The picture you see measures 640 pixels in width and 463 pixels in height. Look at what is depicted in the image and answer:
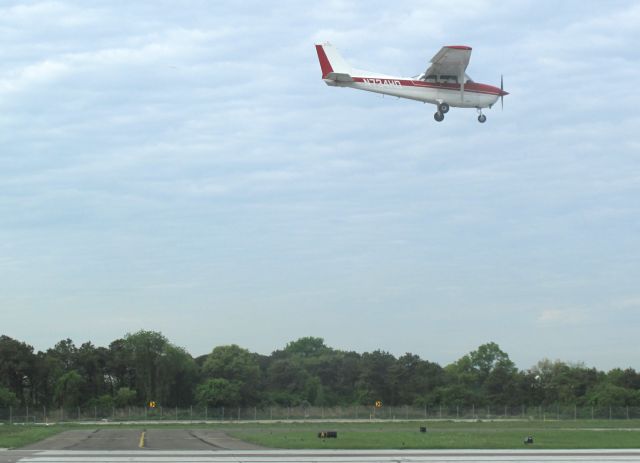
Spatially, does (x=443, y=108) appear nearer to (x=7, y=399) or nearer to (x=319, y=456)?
(x=319, y=456)

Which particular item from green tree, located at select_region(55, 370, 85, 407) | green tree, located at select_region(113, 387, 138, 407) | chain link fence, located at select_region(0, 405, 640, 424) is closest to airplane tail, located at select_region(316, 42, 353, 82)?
chain link fence, located at select_region(0, 405, 640, 424)

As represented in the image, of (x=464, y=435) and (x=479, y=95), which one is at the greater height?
(x=479, y=95)

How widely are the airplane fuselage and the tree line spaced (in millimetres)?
61593

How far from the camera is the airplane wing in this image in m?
52.1

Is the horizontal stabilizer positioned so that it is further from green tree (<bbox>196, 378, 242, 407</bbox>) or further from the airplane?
green tree (<bbox>196, 378, 242, 407</bbox>)

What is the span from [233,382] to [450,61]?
236 ft

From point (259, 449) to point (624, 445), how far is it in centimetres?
1773

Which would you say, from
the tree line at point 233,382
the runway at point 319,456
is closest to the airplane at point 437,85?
the runway at point 319,456

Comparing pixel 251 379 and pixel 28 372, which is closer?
pixel 28 372

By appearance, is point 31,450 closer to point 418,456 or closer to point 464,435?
point 418,456

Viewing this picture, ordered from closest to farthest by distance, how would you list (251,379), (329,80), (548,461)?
(548,461)
(329,80)
(251,379)

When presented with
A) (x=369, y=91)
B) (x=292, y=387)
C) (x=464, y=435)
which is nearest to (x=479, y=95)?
(x=369, y=91)

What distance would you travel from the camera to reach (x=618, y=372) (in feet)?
399

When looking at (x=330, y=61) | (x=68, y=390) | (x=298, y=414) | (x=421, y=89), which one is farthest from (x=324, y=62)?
(x=68, y=390)
